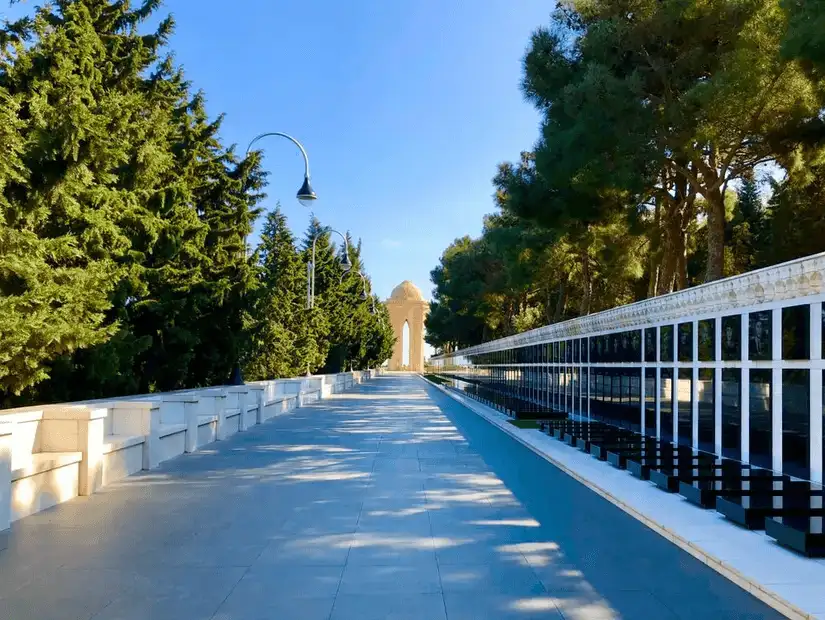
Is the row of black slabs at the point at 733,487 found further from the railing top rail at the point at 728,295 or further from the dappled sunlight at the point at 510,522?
the railing top rail at the point at 728,295

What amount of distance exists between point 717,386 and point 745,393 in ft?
2.92

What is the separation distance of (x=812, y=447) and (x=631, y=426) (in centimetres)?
627

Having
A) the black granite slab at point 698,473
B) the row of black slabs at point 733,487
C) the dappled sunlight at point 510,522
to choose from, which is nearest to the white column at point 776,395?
the row of black slabs at point 733,487

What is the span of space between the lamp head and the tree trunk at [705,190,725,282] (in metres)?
9.33

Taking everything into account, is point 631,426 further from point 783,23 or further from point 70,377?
point 70,377

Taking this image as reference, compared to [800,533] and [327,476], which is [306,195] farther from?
[800,533]

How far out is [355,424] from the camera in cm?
1789

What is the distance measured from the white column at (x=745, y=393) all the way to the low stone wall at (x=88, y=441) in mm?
8019

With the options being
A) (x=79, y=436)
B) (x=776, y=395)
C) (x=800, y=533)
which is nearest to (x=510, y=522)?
(x=800, y=533)

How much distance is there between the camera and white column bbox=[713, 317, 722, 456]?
33.0 feet

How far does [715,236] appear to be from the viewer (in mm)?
14875

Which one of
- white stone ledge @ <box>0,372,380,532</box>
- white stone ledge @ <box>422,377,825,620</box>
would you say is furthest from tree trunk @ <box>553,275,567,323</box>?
white stone ledge @ <box>422,377,825,620</box>

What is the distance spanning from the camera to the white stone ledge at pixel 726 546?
4555mm

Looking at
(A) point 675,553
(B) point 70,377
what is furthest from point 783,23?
(B) point 70,377
